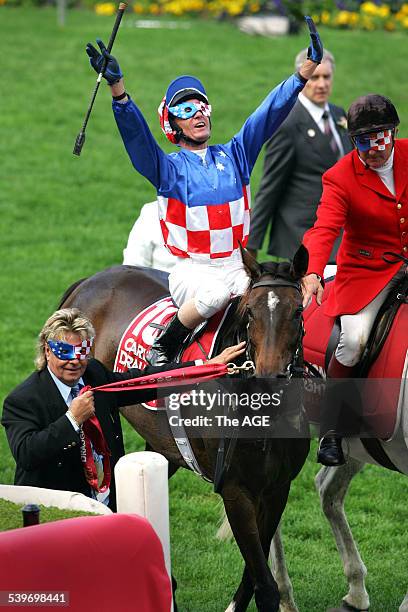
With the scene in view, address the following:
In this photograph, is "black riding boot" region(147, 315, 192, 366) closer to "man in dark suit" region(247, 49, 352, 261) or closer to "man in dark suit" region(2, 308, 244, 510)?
"man in dark suit" region(2, 308, 244, 510)

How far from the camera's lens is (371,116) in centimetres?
563

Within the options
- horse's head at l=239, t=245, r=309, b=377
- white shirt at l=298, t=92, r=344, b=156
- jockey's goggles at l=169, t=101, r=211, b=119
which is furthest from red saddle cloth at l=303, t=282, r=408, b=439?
white shirt at l=298, t=92, r=344, b=156

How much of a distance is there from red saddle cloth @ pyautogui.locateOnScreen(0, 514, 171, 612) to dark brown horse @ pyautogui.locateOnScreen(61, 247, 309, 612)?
1056 millimetres

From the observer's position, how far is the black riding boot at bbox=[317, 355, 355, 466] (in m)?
5.93

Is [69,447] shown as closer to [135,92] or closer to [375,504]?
[375,504]

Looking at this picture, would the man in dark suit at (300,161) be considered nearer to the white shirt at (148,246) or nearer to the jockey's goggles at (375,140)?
the white shirt at (148,246)

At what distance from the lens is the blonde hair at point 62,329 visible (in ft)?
17.5

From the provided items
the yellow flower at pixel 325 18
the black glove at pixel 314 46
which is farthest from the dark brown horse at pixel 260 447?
the yellow flower at pixel 325 18

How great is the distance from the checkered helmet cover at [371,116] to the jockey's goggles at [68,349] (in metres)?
1.59

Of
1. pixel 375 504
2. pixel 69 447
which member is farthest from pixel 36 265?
pixel 69 447

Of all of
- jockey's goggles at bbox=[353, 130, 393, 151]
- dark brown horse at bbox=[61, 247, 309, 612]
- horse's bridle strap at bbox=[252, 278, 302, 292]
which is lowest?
dark brown horse at bbox=[61, 247, 309, 612]

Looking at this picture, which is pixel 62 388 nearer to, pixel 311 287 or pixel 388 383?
pixel 311 287

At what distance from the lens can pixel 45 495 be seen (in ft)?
15.8

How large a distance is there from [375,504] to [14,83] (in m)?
11.3
